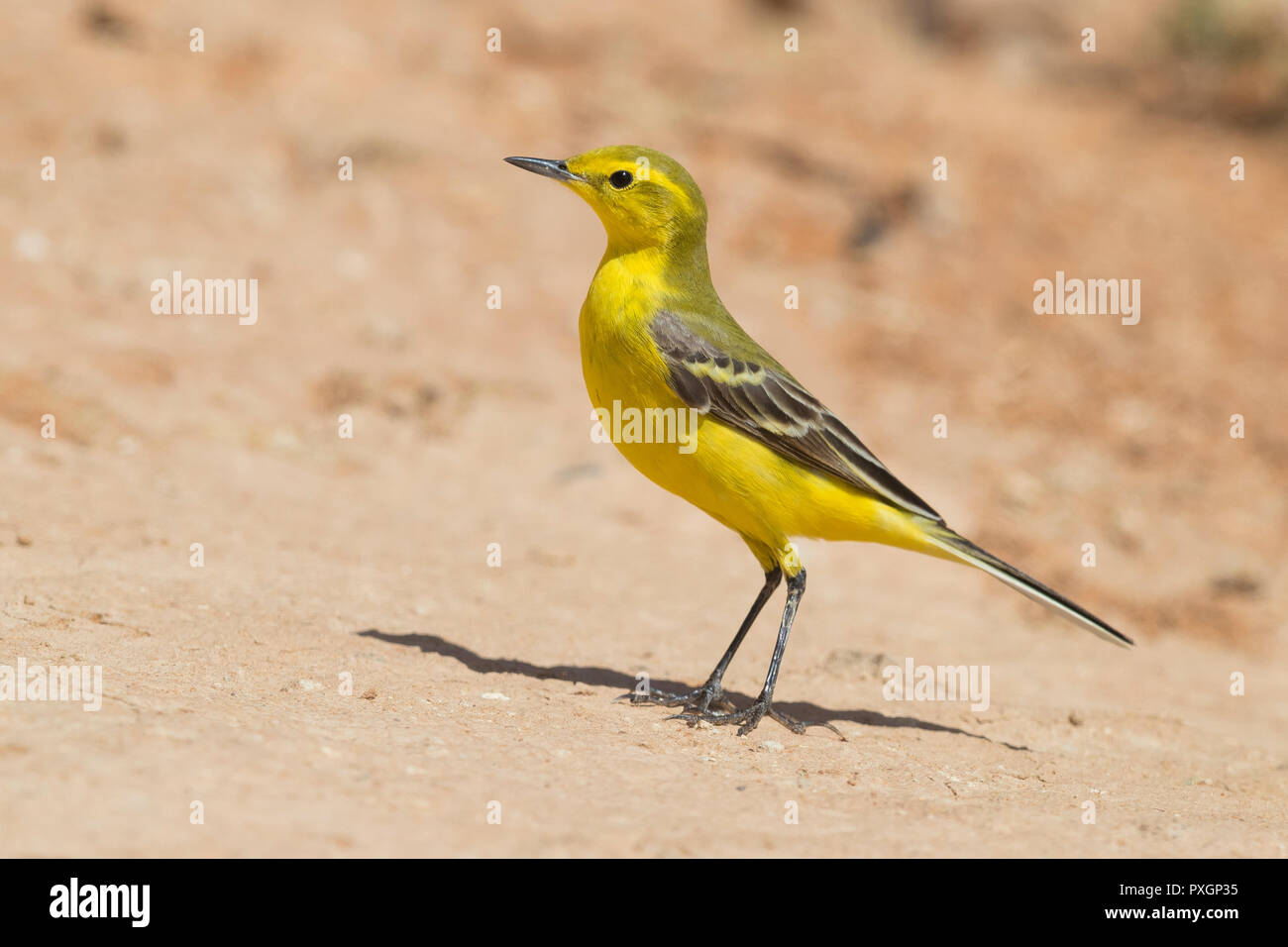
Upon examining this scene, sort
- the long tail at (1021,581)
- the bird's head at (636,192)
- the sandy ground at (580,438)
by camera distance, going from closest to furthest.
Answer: the sandy ground at (580,438) < the long tail at (1021,581) < the bird's head at (636,192)

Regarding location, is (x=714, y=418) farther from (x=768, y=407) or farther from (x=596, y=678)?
(x=596, y=678)

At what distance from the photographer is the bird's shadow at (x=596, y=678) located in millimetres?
6418

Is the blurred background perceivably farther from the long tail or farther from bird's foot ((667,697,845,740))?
the long tail

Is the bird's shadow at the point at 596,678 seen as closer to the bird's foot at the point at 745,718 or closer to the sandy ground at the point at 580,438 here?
the sandy ground at the point at 580,438

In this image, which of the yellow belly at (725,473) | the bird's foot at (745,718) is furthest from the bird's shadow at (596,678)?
the yellow belly at (725,473)

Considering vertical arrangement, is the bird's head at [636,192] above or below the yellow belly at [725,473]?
above

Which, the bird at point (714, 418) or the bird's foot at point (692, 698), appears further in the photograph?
the bird's foot at point (692, 698)

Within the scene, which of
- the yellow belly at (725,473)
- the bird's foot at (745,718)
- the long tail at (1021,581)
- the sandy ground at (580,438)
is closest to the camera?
the sandy ground at (580,438)

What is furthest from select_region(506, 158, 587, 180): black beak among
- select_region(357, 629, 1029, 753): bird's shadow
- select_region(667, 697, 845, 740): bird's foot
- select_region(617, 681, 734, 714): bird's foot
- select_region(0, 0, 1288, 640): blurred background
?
select_region(0, 0, 1288, 640): blurred background

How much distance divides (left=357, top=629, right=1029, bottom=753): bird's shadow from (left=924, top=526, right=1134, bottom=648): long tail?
2.25 ft

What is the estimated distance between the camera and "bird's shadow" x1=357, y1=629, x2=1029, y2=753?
642 cm

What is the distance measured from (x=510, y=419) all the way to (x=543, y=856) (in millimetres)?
7732

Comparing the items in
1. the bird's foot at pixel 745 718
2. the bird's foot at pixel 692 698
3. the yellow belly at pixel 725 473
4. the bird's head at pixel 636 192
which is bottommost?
the bird's foot at pixel 745 718
